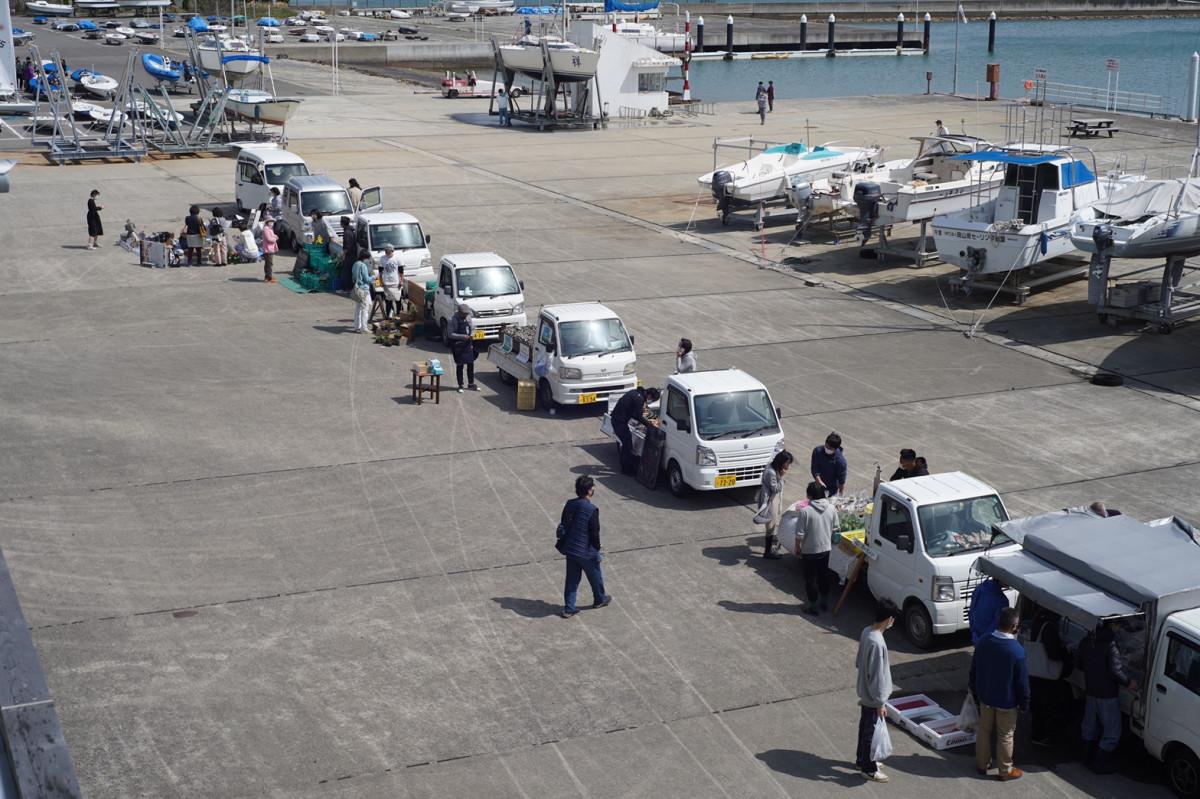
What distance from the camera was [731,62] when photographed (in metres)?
109

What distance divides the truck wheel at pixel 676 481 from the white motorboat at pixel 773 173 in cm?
1958

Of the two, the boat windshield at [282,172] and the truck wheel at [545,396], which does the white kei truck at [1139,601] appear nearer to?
the truck wheel at [545,396]

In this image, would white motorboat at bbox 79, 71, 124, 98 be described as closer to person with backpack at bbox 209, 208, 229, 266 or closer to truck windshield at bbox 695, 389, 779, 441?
person with backpack at bbox 209, 208, 229, 266

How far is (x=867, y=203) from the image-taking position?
3161 centimetres

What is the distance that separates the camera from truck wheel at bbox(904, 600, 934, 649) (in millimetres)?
13133

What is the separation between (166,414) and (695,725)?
11.7 m

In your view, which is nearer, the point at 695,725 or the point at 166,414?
the point at 695,725

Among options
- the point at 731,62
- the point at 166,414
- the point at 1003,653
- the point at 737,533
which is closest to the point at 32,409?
the point at 166,414

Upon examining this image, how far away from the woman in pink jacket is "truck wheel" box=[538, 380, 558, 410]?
11.1 meters

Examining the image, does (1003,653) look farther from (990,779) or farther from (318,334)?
(318,334)

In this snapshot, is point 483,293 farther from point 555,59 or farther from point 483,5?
point 483,5

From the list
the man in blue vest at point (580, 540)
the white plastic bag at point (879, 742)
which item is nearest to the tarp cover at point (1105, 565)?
the white plastic bag at point (879, 742)

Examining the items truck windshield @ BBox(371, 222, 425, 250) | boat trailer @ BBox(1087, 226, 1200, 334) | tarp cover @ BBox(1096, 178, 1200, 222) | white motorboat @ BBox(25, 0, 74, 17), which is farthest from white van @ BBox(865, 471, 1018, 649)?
white motorboat @ BBox(25, 0, 74, 17)

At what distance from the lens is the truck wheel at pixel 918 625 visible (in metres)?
13.1
